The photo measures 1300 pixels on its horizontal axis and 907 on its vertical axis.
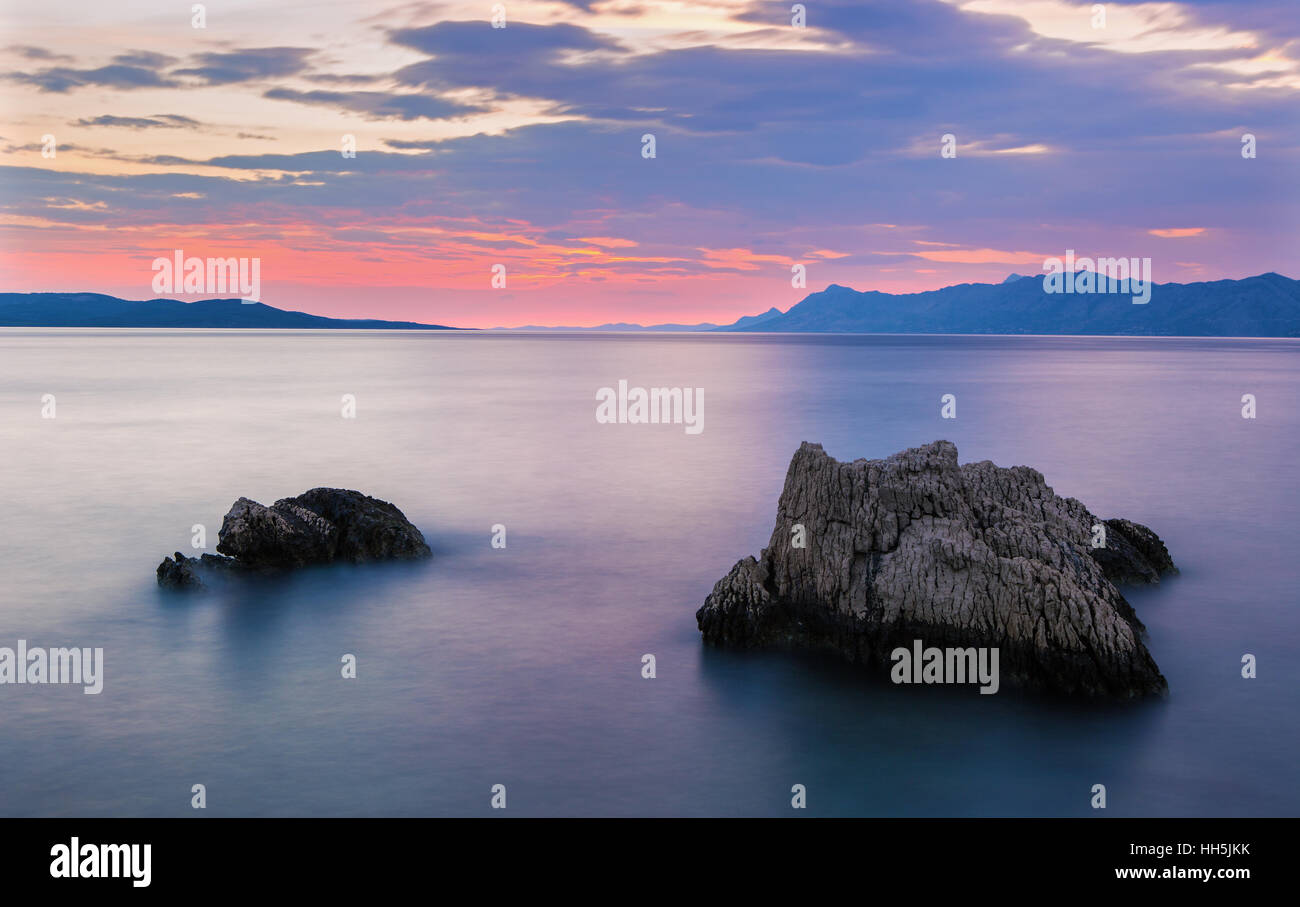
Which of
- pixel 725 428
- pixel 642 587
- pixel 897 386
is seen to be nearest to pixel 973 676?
pixel 642 587

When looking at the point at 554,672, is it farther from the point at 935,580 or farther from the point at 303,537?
the point at 303,537

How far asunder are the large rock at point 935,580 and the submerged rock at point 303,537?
7342 mm

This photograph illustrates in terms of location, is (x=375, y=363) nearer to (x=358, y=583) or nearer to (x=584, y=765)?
(x=358, y=583)

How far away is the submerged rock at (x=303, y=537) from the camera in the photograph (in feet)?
62.4

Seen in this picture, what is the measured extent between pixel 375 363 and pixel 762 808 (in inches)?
4657

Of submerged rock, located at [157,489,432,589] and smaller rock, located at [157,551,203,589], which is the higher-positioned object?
submerged rock, located at [157,489,432,589]

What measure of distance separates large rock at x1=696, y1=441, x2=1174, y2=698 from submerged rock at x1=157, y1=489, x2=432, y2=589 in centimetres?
734

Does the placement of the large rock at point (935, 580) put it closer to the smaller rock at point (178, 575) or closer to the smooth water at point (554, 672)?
the smooth water at point (554, 672)

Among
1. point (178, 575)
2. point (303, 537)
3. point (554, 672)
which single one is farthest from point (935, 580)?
point (178, 575)

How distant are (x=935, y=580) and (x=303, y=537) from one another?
37.9ft

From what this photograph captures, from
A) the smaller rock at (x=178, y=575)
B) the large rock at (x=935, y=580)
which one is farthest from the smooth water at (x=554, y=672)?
the large rock at (x=935, y=580)

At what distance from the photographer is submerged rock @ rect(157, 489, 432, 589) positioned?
1902 cm

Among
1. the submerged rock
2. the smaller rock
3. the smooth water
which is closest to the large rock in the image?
the smooth water

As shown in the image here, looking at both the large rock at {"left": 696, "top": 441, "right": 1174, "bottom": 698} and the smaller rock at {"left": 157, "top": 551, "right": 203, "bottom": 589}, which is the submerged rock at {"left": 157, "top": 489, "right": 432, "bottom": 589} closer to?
A: the smaller rock at {"left": 157, "top": 551, "right": 203, "bottom": 589}
